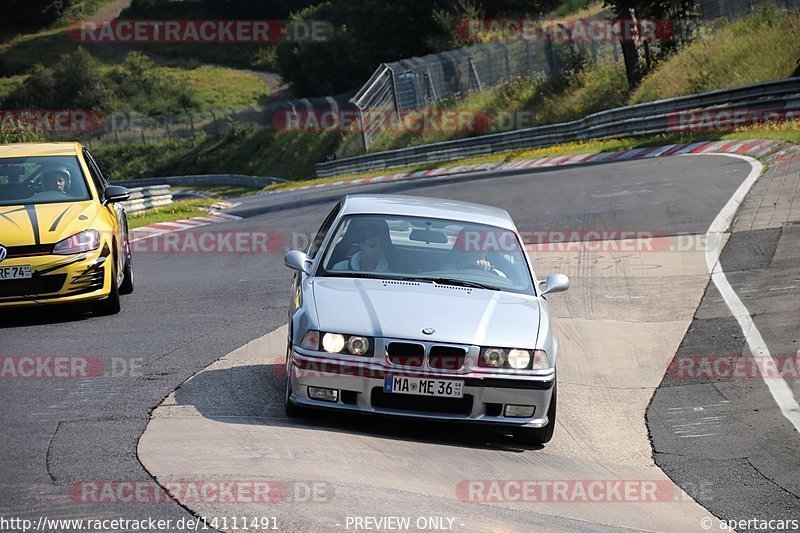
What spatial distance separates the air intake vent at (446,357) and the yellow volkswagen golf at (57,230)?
4.93 meters

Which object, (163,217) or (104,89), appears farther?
(104,89)

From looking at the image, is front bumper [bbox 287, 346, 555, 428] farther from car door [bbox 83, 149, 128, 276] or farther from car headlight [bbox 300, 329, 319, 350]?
car door [bbox 83, 149, 128, 276]

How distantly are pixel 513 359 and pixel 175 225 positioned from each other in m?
17.6

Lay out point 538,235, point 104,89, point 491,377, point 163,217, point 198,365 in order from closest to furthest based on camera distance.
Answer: point 491,377 < point 198,365 < point 538,235 < point 163,217 < point 104,89

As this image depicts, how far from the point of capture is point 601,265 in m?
14.6

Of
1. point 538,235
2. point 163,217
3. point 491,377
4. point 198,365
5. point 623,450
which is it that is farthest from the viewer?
point 163,217

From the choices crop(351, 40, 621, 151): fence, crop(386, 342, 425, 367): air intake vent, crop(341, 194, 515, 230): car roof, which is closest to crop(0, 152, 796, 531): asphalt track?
crop(386, 342, 425, 367): air intake vent

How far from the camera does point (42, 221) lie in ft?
35.1

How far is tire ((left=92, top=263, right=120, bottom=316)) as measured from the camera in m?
11.1

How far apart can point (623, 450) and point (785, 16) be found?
30007 mm

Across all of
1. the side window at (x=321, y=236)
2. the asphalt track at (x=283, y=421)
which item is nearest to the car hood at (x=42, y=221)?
the asphalt track at (x=283, y=421)

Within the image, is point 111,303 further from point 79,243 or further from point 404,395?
point 404,395

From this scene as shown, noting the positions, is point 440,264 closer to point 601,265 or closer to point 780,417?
point 780,417

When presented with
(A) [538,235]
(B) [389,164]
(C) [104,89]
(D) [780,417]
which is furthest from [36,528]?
(C) [104,89]
